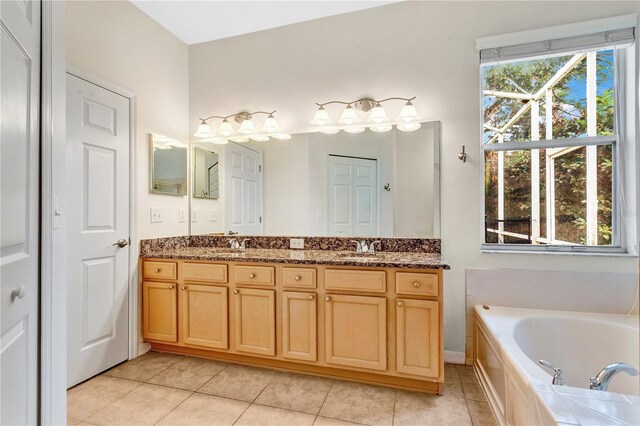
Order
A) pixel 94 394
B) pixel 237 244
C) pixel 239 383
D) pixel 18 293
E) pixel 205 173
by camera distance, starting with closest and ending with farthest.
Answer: pixel 18 293, pixel 94 394, pixel 239 383, pixel 237 244, pixel 205 173

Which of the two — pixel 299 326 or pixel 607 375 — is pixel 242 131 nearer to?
pixel 299 326

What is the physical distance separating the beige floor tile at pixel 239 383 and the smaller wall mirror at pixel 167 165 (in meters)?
1.53

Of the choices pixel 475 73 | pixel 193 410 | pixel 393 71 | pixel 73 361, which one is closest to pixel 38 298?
pixel 193 410

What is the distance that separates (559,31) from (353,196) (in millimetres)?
1771

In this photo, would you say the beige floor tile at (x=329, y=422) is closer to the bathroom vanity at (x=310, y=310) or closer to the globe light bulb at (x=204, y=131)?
the bathroom vanity at (x=310, y=310)

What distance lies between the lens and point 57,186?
1.07m

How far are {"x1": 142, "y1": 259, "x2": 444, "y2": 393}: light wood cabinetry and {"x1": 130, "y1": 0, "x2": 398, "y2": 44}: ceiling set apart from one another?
1983 mm

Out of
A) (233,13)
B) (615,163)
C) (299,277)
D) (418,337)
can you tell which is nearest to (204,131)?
(233,13)

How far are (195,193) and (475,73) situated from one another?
254cm

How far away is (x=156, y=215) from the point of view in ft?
8.50

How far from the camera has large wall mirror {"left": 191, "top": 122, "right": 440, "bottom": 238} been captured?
239 cm

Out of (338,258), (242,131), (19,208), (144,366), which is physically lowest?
(144,366)

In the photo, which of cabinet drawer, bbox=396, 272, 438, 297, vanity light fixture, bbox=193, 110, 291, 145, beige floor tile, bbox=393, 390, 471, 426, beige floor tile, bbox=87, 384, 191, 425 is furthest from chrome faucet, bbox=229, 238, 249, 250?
beige floor tile, bbox=393, 390, 471, 426

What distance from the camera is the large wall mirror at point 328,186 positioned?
2.39 meters
